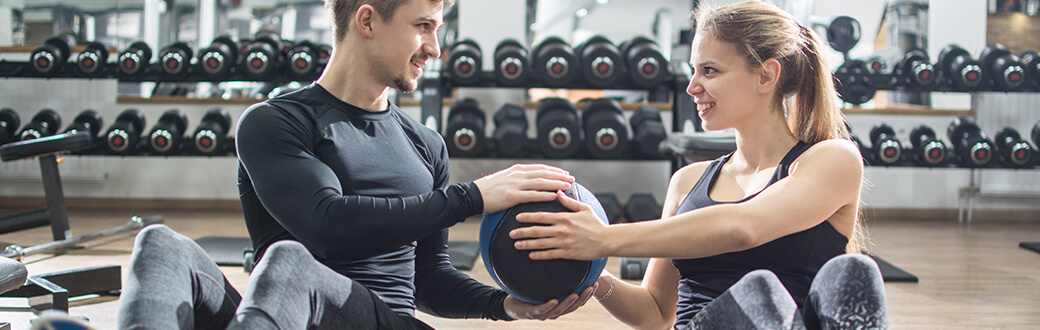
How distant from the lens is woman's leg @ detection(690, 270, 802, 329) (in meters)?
1.04

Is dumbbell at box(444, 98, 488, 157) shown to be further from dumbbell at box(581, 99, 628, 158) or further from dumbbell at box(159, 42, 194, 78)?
dumbbell at box(159, 42, 194, 78)

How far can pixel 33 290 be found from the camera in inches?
85.2

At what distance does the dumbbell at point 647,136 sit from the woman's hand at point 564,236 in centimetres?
287

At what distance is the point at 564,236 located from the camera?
1258 millimetres

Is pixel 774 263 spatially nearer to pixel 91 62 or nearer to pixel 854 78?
pixel 854 78

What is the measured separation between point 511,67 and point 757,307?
10.0 feet

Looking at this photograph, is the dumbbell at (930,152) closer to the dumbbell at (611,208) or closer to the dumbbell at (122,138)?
the dumbbell at (611,208)

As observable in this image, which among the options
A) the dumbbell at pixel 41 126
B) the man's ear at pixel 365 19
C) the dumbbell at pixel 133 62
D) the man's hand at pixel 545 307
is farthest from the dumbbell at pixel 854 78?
the dumbbell at pixel 41 126

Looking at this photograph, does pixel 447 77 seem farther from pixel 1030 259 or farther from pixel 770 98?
pixel 1030 259

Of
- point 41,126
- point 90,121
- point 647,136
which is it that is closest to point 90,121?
point 90,121

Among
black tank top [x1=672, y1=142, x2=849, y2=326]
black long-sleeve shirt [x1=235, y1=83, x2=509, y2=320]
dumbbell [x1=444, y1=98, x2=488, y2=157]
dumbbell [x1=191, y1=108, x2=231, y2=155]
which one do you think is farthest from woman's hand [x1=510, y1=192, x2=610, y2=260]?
dumbbell [x1=191, y1=108, x2=231, y2=155]

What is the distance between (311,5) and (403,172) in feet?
17.9

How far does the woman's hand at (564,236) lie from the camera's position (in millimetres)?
1254

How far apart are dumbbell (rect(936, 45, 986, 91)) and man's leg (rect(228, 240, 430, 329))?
3.94 metres
